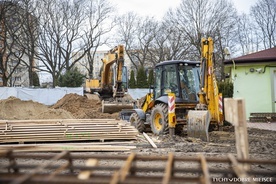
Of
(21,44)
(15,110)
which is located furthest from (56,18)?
(15,110)

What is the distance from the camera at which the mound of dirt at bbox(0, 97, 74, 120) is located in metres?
17.6

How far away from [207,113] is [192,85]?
6.37ft

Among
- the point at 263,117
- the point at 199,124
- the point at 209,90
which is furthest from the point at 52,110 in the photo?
the point at 263,117

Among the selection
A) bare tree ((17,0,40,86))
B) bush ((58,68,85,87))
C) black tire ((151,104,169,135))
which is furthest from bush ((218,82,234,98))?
bush ((58,68,85,87))

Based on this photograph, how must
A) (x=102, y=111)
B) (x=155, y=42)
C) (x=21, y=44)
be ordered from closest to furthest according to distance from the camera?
1. (x=102, y=111)
2. (x=21, y=44)
3. (x=155, y=42)

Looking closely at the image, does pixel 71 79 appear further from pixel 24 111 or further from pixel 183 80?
pixel 183 80

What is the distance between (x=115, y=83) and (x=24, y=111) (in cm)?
581

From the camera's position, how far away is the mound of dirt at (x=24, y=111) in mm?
17584

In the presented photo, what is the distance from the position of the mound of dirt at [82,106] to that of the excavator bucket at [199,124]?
10.2 m

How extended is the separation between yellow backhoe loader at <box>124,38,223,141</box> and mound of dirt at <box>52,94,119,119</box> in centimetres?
809

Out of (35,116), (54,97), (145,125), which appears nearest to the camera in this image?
(145,125)

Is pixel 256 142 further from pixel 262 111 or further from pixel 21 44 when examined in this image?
pixel 21 44

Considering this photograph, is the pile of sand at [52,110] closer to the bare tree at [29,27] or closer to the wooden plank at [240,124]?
the wooden plank at [240,124]

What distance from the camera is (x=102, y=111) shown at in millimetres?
19672
